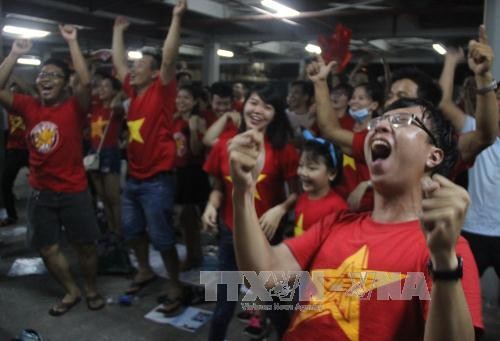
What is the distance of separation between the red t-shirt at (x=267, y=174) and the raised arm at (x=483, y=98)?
96 centimetres

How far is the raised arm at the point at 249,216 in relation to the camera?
1.27m

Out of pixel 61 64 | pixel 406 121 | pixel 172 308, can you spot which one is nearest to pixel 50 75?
pixel 61 64

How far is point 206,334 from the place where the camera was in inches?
127

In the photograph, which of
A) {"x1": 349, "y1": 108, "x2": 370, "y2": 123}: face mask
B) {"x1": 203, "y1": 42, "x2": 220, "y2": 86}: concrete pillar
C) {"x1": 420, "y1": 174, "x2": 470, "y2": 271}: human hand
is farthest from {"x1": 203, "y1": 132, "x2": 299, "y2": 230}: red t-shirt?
{"x1": 203, "y1": 42, "x2": 220, "y2": 86}: concrete pillar

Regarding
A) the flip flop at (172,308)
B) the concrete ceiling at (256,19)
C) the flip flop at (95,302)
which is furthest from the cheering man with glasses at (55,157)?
the concrete ceiling at (256,19)

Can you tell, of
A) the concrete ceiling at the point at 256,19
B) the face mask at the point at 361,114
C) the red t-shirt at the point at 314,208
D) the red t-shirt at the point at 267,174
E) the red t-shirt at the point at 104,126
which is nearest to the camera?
the red t-shirt at the point at 314,208

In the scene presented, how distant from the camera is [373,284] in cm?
128

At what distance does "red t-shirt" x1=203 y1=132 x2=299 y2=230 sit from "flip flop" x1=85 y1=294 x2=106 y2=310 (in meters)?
1.49

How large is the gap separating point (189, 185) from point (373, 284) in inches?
128

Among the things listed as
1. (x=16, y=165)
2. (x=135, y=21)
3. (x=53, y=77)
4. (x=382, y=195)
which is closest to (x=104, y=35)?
(x=135, y=21)

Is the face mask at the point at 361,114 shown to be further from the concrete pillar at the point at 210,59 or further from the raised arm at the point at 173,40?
the concrete pillar at the point at 210,59

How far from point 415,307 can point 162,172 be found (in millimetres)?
2580

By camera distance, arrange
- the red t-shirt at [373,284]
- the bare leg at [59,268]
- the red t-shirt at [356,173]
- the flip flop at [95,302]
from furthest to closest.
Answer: the flip flop at [95,302]
the bare leg at [59,268]
the red t-shirt at [356,173]
the red t-shirt at [373,284]

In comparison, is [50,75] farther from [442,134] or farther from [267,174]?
[442,134]
